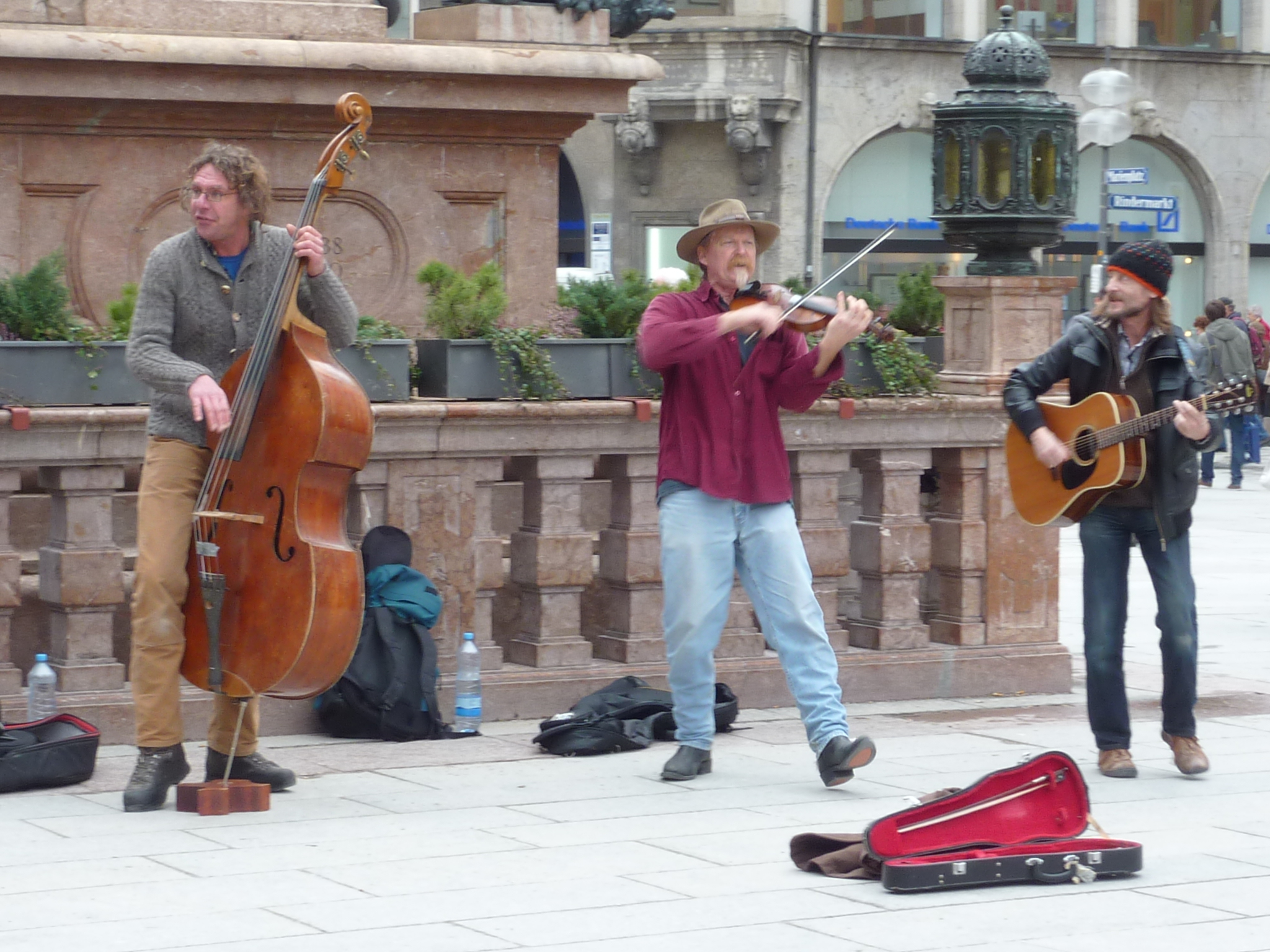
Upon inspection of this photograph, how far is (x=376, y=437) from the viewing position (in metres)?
7.36

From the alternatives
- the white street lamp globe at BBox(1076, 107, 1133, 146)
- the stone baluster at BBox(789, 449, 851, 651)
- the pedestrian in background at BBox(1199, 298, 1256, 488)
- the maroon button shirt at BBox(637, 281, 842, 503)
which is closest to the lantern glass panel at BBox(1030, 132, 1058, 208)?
the stone baluster at BBox(789, 449, 851, 651)

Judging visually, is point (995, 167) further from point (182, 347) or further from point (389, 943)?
point (389, 943)

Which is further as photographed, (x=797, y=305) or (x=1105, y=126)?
(x=1105, y=126)

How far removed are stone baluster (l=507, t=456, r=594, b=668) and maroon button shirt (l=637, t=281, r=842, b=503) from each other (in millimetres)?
1009

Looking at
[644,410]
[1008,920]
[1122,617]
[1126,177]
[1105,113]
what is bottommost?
[1008,920]

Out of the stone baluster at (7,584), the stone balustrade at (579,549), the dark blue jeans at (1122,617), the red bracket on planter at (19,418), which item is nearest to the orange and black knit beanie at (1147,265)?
the dark blue jeans at (1122,617)

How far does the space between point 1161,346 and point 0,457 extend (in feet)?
11.8

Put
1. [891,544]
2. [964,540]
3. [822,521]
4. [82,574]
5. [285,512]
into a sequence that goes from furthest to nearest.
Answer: [964,540] < [891,544] < [822,521] < [82,574] < [285,512]

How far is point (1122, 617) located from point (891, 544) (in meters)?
1.49

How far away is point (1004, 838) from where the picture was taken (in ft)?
18.1

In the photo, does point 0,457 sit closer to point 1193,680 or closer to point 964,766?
Answer: point 964,766

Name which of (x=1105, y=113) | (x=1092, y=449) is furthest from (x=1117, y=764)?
(x=1105, y=113)

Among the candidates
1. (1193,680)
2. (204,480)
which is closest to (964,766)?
(1193,680)

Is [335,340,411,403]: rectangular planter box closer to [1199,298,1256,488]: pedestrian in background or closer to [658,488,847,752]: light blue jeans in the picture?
[658,488,847,752]: light blue jeans
